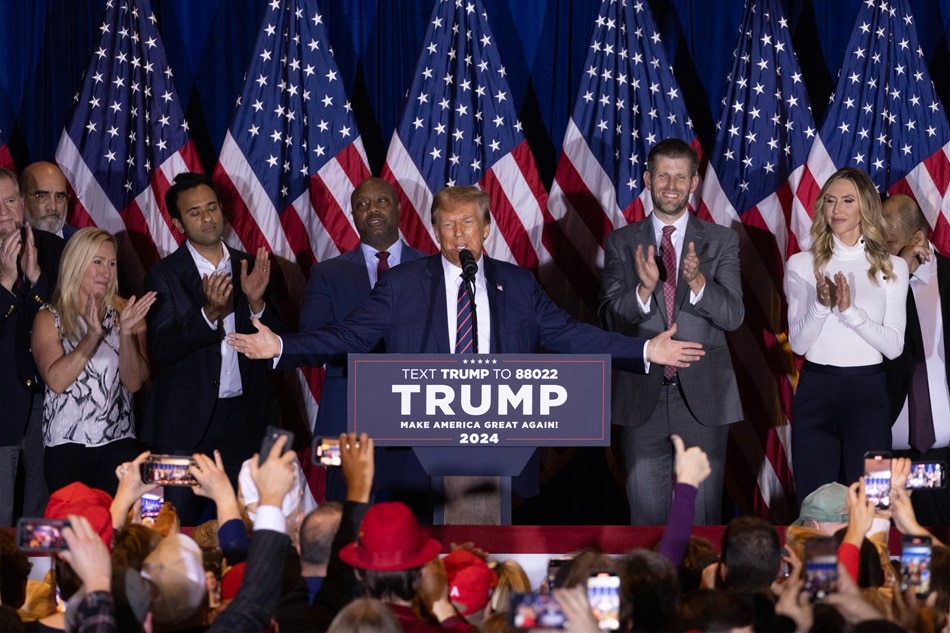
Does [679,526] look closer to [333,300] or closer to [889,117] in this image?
[333,300]

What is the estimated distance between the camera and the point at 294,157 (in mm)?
7086

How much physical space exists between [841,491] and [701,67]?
3480 mm

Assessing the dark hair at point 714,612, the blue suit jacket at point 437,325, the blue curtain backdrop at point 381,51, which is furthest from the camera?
the blue curtain backdrop at point 381,51

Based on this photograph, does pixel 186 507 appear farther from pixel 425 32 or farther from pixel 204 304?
pixel 425 32

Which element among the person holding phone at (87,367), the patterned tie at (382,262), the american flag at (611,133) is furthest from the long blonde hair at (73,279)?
the american flag at (611,133)

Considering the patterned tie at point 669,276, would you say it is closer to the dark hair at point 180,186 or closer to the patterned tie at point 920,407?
the patterned tie at point 920,407

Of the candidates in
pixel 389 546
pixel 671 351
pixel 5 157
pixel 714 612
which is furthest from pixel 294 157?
pixel 714 612

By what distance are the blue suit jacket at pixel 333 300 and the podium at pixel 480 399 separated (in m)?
1.61

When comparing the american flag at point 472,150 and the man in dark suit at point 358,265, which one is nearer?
the man in dark suit at point 358,265

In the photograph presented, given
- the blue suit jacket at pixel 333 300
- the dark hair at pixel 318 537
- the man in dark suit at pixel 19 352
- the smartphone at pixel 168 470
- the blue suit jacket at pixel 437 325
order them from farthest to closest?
the blue suit jacket at pixel 333 300 < the man in dark suit at pixel 19 352 < the blue suit jacket at pixel 437 325 < the smartphone at pixel 168 470 < the dark hair at pixel 318 537

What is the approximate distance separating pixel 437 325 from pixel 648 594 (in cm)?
198

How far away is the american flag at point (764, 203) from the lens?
7.04 meters

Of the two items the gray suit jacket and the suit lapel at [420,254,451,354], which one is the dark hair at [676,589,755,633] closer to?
the suit lapel at [420,254,451,354]

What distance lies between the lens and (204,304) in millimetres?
5941
